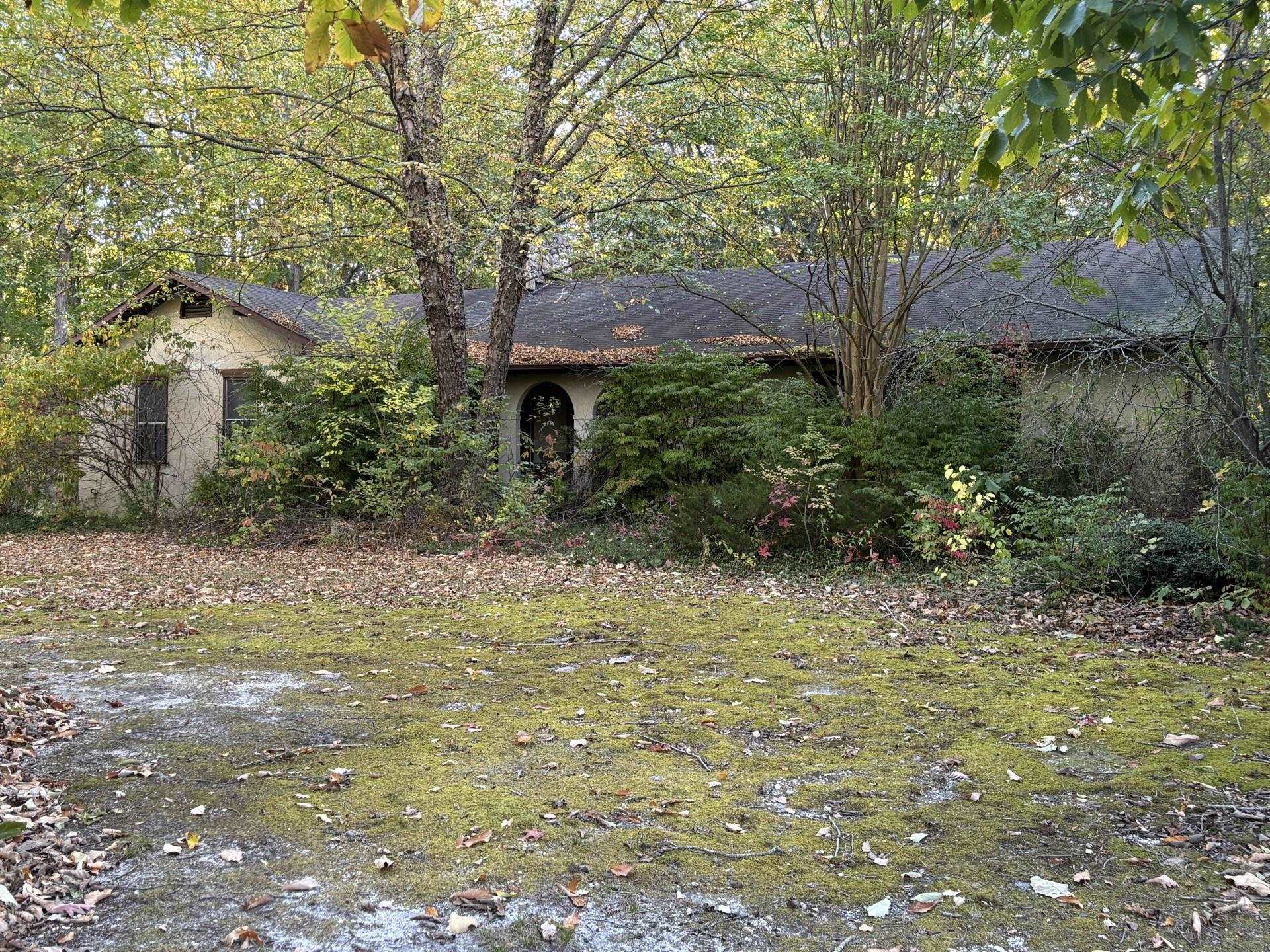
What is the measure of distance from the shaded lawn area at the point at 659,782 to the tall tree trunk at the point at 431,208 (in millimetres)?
6419

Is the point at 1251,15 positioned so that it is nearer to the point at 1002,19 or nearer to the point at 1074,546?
the point at 1002,19

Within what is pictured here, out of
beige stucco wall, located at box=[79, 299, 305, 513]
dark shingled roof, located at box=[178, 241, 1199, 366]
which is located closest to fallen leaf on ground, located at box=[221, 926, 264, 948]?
dark shingled roof, located at box=[178, 241, 1199, 366]

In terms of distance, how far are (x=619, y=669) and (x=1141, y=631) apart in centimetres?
405

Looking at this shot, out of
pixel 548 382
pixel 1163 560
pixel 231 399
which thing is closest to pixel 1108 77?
pixel 1163 560

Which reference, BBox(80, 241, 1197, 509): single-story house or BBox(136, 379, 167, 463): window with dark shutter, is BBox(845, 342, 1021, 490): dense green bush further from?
BBox(136, 379, 167, 463): window with dark shutter

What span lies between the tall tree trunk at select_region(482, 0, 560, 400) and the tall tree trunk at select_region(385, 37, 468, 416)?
18.3 inches

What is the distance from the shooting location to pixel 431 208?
12.3m

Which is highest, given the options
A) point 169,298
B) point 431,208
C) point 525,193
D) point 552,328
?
point 525,193

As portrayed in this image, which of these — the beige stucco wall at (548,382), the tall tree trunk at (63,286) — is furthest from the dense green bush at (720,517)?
the tall tree trunk at (63,286)

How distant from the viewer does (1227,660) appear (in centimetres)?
651

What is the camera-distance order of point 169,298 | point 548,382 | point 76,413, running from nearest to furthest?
point 76,413, point 548,382, point 169,298

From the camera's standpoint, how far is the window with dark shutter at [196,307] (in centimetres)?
1777

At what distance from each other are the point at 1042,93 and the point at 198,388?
58.4ft

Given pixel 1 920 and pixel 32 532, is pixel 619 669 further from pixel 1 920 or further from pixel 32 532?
pixel 32 532
